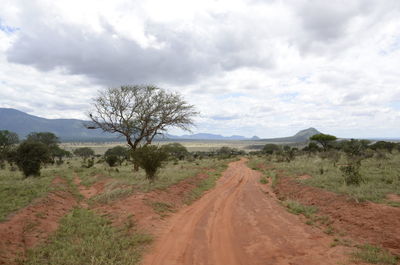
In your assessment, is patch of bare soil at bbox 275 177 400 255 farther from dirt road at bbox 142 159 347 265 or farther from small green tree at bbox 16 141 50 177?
small green tree at bbox 16 141 50 177

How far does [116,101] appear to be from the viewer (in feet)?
79.9

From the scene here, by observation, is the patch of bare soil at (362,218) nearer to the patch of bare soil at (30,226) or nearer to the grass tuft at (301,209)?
the grass tuft at (301,209)

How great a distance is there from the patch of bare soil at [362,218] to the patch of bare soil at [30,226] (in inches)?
351

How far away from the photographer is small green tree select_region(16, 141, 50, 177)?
20484 millimetres

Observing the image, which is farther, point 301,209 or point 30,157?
point 30,157

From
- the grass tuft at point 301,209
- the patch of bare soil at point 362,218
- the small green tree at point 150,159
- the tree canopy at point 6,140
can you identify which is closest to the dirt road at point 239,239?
the grass tuft at point 301,209

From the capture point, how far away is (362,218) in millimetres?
8562

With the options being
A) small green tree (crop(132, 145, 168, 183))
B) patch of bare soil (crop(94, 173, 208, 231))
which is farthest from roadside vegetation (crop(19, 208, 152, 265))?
small green tree (crop(132, 145, 168, 183))

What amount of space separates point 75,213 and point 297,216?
8.55m

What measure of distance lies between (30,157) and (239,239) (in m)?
19.7

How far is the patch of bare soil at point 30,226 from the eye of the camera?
21.1ft

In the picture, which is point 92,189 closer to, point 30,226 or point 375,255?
point 30,226

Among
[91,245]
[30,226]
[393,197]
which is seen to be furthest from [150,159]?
[393,197]

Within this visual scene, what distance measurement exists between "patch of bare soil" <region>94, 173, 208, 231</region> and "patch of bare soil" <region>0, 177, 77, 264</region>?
5.40ft
